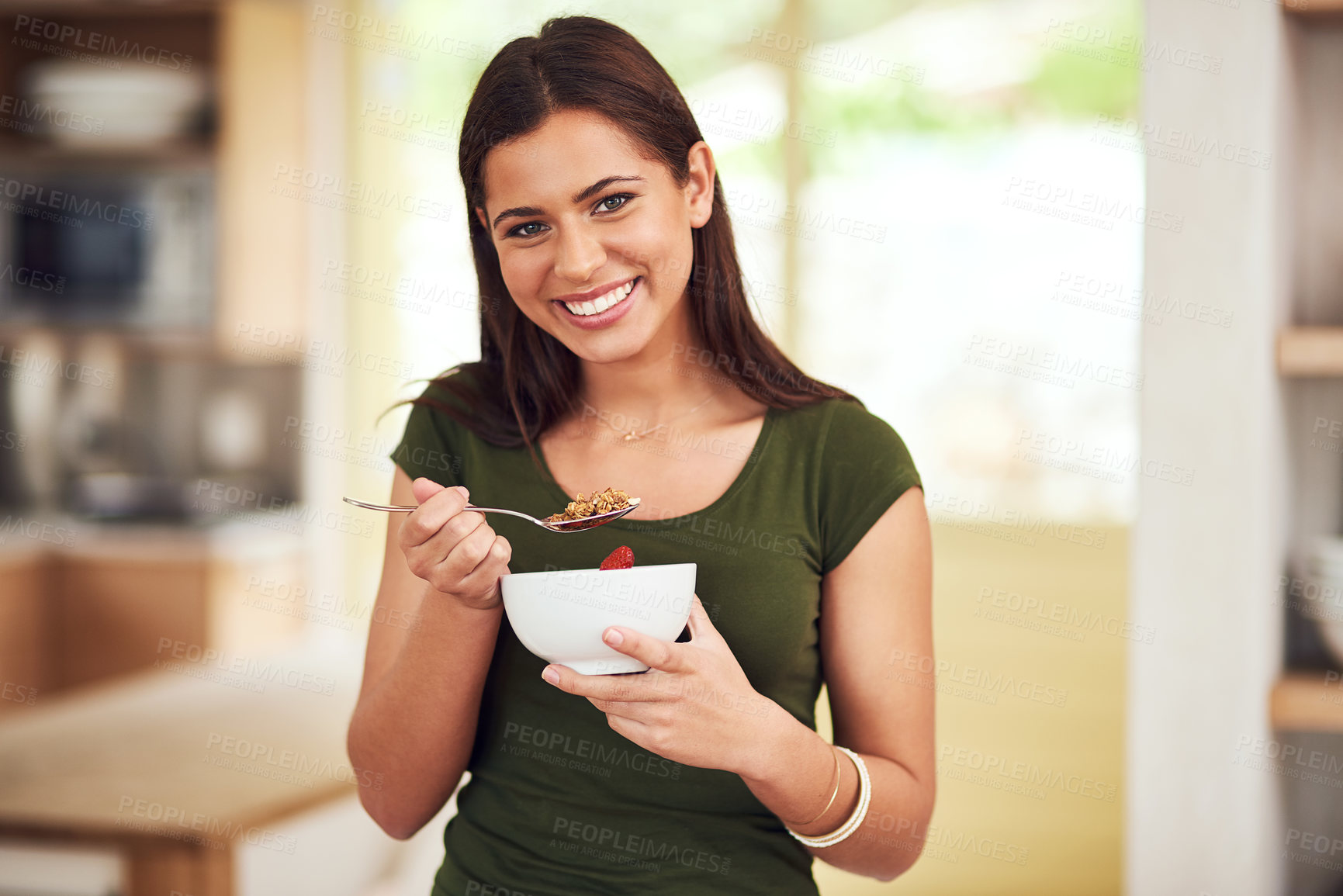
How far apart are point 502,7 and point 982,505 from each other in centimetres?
219

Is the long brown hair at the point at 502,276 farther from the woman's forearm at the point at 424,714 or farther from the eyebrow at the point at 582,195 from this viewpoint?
the woman's forearm at the point at 424,714

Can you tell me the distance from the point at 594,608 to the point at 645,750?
306 millimetres

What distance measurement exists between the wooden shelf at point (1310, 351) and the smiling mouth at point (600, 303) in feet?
2.49

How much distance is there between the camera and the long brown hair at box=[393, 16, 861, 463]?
3.30 feet

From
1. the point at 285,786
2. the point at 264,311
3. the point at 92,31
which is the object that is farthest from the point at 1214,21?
the point at 92,31

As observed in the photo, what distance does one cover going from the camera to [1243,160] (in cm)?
122

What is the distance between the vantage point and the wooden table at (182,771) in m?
1.33

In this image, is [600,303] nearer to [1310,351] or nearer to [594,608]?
[594,608]

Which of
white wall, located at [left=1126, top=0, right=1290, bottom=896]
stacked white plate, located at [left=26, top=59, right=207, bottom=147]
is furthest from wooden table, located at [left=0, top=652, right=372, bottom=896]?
stacked white plate, located at [left=26, top=59, right=207, bottom=147]

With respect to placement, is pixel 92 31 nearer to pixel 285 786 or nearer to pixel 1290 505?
pixel 285 786

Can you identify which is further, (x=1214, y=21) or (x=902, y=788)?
(x=1214, y=21)

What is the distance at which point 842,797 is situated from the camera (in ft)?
3.34

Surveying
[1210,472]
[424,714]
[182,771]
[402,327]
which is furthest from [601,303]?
Answer: [402,327]

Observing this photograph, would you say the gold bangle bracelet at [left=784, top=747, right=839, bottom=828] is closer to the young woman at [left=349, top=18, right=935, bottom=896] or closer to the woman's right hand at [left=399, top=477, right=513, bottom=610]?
the young woman at [left=349, top=18, right=935, bottom=896]
